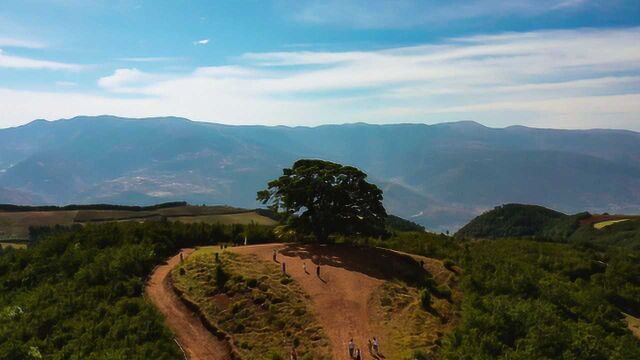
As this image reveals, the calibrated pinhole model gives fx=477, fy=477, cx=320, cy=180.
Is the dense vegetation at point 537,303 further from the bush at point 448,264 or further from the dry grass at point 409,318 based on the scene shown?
the dry grass at point 409,318

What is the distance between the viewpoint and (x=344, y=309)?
4228 centimetres

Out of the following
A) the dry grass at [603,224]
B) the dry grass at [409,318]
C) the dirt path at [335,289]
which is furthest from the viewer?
the dry grass at [603,224]

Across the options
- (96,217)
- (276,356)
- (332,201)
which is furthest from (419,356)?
(96,217)

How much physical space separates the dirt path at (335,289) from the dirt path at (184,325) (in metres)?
8.90

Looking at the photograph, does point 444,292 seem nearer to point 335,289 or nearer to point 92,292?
point 335,289

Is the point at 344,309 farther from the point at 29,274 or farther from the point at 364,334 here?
the point at 29,274

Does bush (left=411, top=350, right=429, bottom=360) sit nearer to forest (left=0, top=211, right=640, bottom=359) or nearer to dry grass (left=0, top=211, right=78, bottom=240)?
forest (left=0, top=211, right=640, bottom=359)

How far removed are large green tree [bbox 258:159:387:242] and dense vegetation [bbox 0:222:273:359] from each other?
1117 centimetres

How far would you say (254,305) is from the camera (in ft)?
143

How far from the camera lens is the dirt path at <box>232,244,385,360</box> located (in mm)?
38688

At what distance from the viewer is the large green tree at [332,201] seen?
57.7m

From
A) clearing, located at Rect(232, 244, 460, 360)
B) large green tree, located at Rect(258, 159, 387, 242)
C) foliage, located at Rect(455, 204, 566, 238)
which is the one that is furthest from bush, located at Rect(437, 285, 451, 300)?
foliage, located at Rect(455, 204, 566, 238)

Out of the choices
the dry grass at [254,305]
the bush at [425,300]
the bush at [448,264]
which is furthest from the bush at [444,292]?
the dry grass at [254,305]

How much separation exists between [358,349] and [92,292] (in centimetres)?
2721
